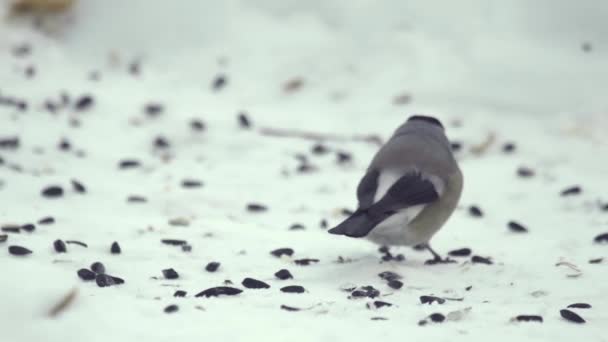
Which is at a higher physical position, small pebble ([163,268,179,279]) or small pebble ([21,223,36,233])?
small pebble ([21,223,36,233])

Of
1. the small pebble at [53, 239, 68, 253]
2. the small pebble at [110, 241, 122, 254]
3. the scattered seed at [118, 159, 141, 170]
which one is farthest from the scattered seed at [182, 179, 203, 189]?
the small pebble at [53, 239, 68, 253]

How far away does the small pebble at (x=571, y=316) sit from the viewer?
11.4 feet

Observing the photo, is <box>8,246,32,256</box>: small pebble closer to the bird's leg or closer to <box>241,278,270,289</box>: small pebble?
Result: <box>241,278,270,289</box>: small pebble

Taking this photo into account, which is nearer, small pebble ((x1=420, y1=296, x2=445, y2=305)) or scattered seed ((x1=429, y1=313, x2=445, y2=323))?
scattered seed ((x1=429, y1=313, x2=445, y2=323))

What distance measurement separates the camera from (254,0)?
7910mm

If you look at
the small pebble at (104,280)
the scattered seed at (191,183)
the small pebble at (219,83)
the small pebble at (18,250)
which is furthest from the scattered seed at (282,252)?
the small pebble at (219,83)

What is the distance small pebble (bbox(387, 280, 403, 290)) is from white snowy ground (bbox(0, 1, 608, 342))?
4cm

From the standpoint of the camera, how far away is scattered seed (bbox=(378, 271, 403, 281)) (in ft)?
13.6

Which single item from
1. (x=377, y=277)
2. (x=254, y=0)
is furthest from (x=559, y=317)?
(x=254, y=0)

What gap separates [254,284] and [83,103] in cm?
352

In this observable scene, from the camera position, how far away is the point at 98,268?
3992 mm

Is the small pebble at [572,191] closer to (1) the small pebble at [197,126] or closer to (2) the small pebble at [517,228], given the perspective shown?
(2) the small pebble at [517,228]

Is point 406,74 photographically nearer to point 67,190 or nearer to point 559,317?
point 67,190

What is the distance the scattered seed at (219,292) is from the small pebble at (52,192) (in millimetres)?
2016
